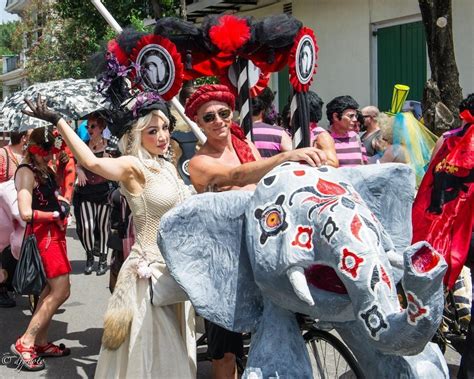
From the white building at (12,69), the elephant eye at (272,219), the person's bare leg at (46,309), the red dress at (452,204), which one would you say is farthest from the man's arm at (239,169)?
the white building at (12,69)

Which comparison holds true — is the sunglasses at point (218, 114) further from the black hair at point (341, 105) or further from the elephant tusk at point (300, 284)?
the black hair at point (341, 105)

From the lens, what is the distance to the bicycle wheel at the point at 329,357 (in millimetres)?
3492

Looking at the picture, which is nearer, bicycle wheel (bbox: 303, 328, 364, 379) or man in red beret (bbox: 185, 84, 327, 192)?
bicycle wheel (bbox: 303, 328, 364, 379)

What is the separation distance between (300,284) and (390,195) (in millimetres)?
762

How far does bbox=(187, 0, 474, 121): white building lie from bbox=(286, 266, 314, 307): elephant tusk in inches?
369

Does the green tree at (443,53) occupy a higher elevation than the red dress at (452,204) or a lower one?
higher

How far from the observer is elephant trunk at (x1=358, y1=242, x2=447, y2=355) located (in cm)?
237

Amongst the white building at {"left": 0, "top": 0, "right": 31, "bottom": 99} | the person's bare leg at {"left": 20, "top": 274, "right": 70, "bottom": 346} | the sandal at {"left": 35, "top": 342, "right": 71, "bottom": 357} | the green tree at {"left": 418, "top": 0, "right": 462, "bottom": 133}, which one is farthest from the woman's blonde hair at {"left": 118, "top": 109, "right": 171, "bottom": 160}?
the white building at {"left": 0, "top": 0, "right": 31, "bottom": 99}

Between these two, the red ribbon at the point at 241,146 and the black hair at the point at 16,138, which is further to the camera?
the black hair at the point at 16,138

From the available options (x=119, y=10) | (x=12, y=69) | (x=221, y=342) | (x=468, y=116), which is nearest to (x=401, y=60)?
(x=119, y=10)

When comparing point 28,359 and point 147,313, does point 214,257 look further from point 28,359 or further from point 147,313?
point 28,359

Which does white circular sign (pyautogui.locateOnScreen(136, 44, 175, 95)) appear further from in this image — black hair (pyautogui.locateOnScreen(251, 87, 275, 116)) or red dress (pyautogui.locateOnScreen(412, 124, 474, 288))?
black hair (pyautogui.locateOnScreen(251, 87, 275, 116))

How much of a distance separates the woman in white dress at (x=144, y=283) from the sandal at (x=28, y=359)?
1371 mm

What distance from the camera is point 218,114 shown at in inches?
155
